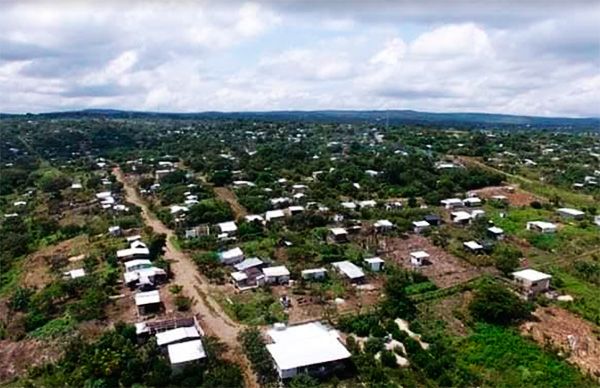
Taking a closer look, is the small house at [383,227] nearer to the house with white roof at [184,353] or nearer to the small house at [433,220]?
the small house at [433,220]

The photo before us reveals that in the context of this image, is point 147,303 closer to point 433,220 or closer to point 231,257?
point 231,257

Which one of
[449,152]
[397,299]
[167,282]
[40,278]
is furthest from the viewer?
[449,152]

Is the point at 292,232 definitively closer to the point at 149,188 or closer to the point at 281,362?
the point at 281,362

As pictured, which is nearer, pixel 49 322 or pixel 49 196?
pixel 49 322

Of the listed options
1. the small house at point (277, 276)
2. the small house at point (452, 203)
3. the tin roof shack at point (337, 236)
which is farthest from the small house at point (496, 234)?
the small house at point (277, 276)

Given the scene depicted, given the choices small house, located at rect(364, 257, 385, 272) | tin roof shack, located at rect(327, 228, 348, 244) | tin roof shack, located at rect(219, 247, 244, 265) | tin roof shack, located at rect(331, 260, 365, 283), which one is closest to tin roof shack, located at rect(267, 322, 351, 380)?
tin roof shack, located at rect(331, 260, 365, 283)

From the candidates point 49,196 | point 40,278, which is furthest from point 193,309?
point 49,196
